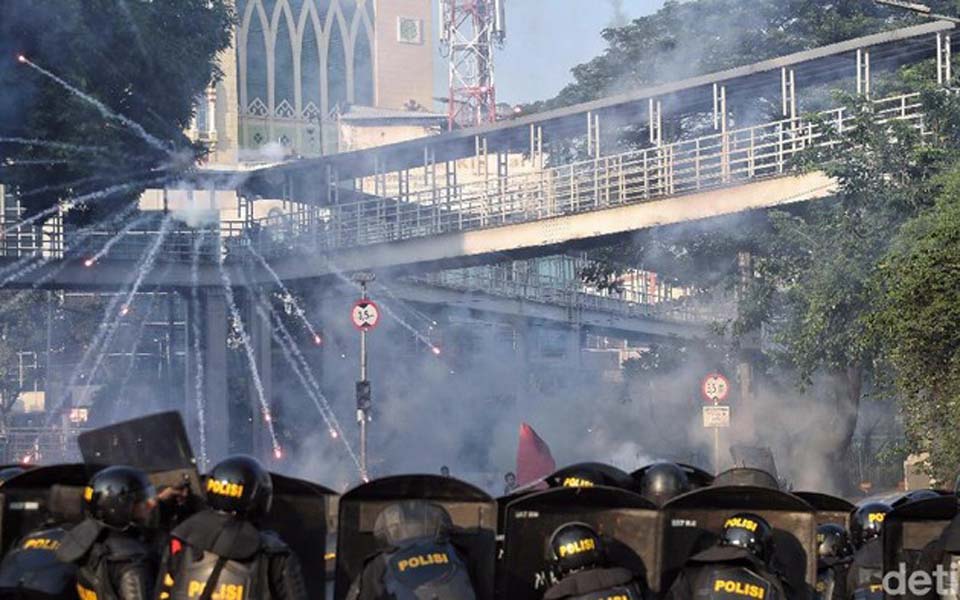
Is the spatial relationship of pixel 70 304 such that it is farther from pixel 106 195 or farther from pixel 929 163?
pixel 929 163

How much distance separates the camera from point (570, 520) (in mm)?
8234

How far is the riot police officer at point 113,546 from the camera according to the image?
720cm

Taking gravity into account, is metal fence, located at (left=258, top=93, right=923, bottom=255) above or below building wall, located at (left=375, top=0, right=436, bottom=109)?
below

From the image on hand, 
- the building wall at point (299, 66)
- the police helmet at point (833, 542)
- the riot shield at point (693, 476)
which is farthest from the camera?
the building wall at point (299, 66)

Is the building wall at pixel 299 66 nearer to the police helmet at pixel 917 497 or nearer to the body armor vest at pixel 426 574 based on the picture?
the police helmet at pixel 917 497

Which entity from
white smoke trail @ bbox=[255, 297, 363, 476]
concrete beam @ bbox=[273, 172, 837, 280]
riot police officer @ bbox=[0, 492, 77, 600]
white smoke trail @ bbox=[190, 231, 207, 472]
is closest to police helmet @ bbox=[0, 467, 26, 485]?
riot police officer @ bbox=[0, 492, 77, 600]

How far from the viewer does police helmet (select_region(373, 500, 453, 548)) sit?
7.03 meters

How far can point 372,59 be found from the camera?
74438 millimetres

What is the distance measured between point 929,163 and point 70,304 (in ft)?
106

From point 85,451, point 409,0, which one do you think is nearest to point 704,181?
point 85,451

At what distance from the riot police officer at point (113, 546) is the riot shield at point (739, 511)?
2557mm

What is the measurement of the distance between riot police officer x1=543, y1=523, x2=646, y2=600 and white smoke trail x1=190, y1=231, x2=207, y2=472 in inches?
1048

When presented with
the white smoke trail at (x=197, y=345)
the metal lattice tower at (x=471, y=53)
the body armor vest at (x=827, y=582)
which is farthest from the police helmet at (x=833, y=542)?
the metal lattice tower at (x=471, y=53)

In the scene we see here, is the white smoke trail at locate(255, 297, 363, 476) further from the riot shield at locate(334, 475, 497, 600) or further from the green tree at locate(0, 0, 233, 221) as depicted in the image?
the riot shield at locate(334, 475, 497, 600)
